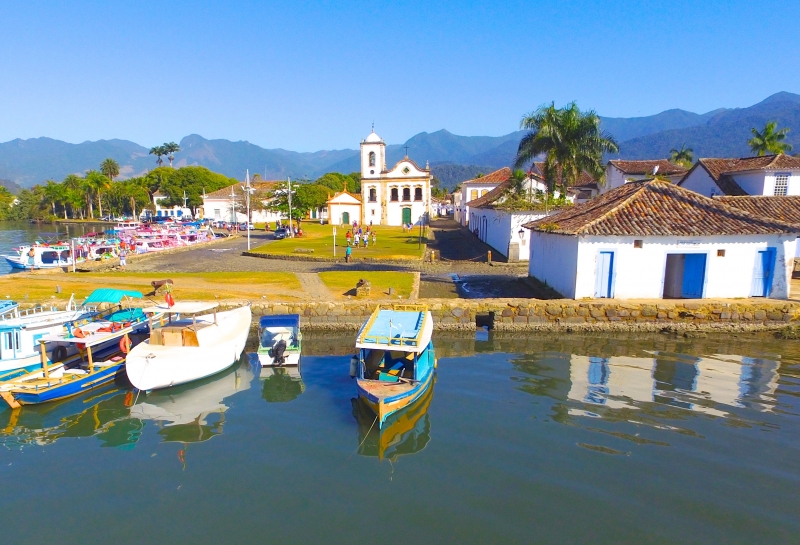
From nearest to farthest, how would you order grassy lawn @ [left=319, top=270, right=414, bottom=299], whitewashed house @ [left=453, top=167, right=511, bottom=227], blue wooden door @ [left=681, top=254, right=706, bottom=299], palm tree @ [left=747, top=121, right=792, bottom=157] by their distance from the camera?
blue wooden door @ [left=681, top=254, right=706, bottom=299]
grassy lawn @ [left=319, top=270, right=414, bottom=299]
palm tree @ [left=747, top=121, right=792, bottom=157]
whitewashed house @ [left=453, top=167, right=511, bottom=227]

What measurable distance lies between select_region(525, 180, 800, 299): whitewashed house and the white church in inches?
2021

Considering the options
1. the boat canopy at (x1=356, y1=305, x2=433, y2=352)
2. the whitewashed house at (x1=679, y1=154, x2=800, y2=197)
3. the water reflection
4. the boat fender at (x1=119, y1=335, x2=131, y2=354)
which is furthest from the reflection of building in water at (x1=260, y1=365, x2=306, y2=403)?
the whitewashed house at (x1=679, y1=154, x2=800, y2=197)

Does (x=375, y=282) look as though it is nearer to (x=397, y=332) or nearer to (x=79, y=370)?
(x=397, y=332)

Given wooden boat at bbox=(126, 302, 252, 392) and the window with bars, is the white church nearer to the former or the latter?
the window with bars

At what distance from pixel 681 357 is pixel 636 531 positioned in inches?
438

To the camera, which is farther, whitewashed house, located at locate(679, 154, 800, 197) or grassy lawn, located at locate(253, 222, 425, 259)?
grassy lawn, located at locate(253, 222, 425, 259)

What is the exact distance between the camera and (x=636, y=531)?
8391mm

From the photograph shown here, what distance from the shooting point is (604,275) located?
71.1ft

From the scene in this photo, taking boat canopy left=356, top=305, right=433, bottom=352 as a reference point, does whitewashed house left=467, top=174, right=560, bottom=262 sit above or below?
above

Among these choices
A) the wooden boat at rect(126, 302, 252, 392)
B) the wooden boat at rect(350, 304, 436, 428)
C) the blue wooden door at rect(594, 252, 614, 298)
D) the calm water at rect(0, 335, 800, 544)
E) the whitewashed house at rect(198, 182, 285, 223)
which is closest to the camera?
the calm water at rect(0, 335, 800, 544)

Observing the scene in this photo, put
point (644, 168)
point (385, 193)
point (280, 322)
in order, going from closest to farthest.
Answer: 1. point (280, 322)
2. point (644, 168)
3. point (385, 193)

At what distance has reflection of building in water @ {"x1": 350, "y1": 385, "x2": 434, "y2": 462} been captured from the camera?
11.2 metres

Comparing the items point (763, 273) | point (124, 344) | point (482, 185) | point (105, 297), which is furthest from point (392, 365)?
point (482, 185)

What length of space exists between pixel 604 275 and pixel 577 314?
7.83ft
